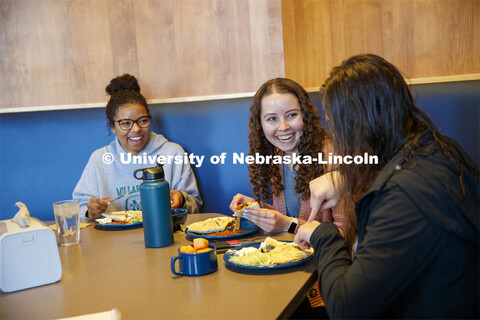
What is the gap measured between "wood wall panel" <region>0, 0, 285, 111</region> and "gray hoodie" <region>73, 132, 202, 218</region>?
0.38 metres

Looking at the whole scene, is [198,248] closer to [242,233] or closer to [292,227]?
[242,233]

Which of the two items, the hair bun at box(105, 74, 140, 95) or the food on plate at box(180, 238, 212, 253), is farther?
the hair bun at box(105, 74, 140, 95)

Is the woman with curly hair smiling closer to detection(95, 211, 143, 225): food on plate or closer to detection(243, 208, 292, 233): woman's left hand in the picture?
detection(243, 208, 292, 233): woman's left hand

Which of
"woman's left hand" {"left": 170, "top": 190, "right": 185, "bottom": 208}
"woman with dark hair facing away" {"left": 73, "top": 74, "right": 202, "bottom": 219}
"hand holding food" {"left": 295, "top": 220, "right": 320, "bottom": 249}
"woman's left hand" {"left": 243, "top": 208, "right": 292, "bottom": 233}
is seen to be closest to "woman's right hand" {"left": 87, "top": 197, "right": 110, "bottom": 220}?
"woman's left hand" {"left": 170, "top": 190, "right": 185, "bottom": 208}

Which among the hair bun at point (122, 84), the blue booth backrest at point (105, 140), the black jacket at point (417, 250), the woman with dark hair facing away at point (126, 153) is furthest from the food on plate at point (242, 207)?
the hair bun at point (122, 84)

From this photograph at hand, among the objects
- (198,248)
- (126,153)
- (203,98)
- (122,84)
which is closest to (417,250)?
(198,248)

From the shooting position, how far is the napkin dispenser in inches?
47.7

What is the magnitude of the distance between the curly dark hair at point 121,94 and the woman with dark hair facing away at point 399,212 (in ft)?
5.54

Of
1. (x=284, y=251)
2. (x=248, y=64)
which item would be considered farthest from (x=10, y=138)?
(x=284, y=251)

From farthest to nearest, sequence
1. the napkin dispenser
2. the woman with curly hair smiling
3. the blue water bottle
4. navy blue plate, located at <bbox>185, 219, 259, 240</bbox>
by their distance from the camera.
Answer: the woman with curly hair smiling → navy blue plate, located at <bbox>185, 219, 259, 240</bbox> → the blue water bottle → the napkin dispenser

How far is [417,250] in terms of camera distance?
2.91ft

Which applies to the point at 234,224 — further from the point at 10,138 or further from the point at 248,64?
the point at 10,138

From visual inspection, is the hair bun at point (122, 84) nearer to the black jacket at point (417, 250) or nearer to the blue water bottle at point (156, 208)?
the blue water bottle at point (156, 208)

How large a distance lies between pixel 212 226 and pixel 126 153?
1.15 m
